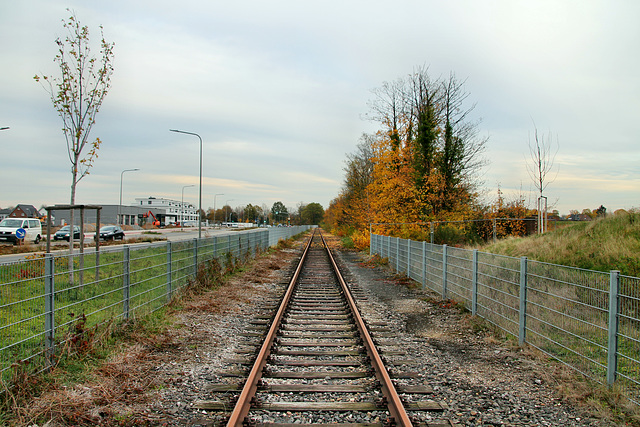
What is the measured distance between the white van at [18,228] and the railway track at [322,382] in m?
28.7

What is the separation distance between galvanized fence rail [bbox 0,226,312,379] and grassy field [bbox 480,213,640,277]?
9.89 m

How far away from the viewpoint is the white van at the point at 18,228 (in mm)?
28312

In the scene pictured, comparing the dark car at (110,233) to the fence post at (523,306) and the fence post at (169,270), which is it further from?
the fence post at (523,306)

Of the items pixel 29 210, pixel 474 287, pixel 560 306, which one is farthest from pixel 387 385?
pixel 29 210

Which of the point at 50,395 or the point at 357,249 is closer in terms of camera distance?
the point at 50,395

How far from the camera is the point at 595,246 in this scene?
10.8m

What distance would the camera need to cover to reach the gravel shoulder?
4047mm

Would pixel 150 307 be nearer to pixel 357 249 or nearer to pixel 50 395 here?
pixel 50 395

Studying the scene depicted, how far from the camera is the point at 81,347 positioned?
209 inches

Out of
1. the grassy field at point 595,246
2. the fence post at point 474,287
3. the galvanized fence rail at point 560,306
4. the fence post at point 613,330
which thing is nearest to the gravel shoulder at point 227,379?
the fence post at point 474,287

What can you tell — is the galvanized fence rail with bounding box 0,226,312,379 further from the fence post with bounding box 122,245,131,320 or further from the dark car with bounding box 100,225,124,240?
the dark car with bounding box 100,225,124,240

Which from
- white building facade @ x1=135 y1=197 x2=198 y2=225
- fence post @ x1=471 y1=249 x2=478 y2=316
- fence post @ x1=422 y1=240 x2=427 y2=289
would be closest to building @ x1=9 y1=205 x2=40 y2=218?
white building facade @ x1=135 y1=197 x2=198 y2=225

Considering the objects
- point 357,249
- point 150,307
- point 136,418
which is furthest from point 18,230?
point 136,418

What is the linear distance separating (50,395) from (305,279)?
10864mm
